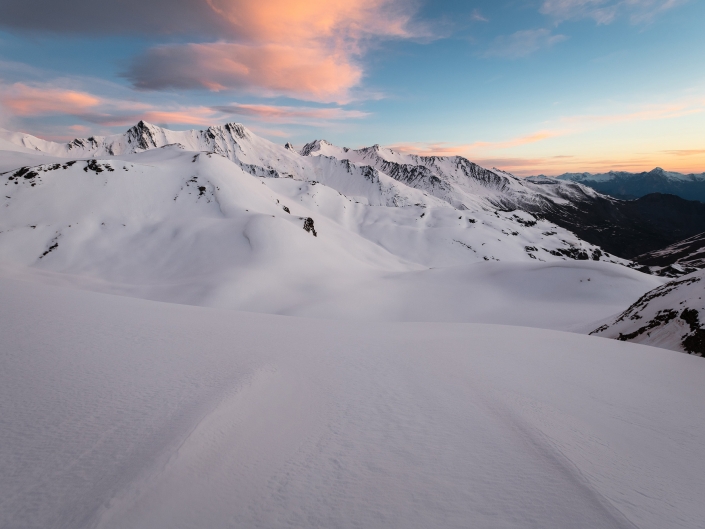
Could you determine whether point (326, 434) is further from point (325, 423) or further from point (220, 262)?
point (220, 262)

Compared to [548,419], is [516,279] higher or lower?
lower

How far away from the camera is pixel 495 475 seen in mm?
4199

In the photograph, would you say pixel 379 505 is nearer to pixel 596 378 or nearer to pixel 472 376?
pixel 472 376

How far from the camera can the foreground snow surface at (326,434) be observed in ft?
12.0

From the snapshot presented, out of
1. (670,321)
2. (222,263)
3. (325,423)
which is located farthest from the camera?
(222,263)

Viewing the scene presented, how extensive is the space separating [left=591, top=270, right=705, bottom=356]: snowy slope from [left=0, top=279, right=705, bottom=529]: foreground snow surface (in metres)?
2.66

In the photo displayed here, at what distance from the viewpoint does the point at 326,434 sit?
5.20 m

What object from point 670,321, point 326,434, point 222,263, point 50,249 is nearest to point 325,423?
point 326,434

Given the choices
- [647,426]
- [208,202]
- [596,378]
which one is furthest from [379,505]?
[208,202]

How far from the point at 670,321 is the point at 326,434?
15.1 meters

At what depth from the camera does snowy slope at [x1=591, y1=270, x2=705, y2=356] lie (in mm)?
11388

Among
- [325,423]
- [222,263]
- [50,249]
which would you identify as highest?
[325,423]

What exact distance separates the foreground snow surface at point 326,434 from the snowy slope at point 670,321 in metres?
Answer: 2.66

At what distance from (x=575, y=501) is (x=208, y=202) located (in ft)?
191
